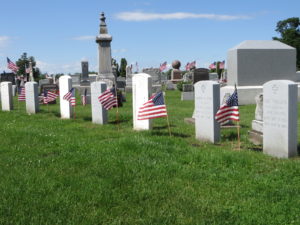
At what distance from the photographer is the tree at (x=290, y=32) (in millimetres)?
61000

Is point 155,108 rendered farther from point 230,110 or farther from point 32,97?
point 32,97

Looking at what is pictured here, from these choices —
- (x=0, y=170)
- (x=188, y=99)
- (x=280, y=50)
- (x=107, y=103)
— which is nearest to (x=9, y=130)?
(x=107, y=103)

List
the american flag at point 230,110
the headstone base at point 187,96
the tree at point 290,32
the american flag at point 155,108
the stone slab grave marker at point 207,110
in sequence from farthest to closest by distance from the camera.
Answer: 1. the tree at point 290,32
2. the headstone base at point 187,96
3. the american flag at point 155,108
4. the stone slab grave marker at point 207,110
5. the american flag at point 230,110

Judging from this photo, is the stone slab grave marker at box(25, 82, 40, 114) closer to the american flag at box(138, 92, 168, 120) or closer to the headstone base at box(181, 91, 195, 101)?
the american flag at box(138, 92, 168, 120)

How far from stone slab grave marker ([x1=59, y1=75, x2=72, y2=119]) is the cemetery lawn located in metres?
4.91

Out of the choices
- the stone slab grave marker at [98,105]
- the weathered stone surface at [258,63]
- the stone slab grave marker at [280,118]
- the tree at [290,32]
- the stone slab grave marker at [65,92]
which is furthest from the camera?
the tree at [290,32]

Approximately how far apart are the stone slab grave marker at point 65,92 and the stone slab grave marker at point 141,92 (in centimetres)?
361

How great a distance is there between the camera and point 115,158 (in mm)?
6320

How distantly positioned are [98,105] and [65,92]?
84.7 inches

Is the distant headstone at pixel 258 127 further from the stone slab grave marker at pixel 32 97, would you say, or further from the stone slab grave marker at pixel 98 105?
the stone slab grave marker at pixel 32 97

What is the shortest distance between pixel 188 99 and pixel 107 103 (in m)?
11.3

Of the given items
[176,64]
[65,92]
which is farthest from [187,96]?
[176,64]

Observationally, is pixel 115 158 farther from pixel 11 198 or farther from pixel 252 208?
pixel 252 208

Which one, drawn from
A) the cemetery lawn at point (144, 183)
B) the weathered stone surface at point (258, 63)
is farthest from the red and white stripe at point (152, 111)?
the weathered stone surface at point (258, 63)
